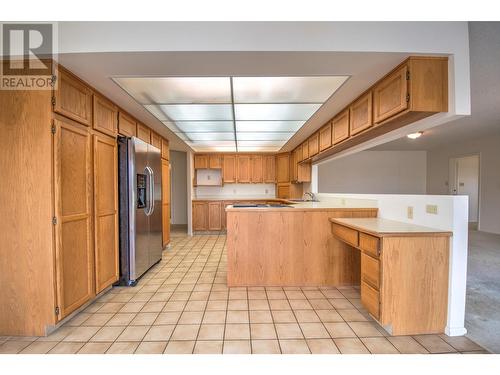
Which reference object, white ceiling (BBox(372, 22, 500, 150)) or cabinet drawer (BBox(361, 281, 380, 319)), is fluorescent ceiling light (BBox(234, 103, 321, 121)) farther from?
cabinet drawer (BBox(361, 281, 380, 319))

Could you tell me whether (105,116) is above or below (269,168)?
above

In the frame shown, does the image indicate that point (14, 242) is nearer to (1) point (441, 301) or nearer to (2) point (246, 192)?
(1) point (441, 301)

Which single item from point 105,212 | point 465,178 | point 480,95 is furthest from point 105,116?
point 465,178

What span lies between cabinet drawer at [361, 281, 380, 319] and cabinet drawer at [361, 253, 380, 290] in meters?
0.05

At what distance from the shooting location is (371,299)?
2.03m

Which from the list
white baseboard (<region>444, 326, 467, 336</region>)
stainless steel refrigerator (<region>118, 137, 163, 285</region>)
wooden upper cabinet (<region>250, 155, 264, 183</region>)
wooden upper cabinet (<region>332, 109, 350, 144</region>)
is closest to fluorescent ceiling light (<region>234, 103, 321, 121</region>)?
wooden upper cabinet (<region>332, 109, 350, 144</region>)

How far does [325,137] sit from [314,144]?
57cm

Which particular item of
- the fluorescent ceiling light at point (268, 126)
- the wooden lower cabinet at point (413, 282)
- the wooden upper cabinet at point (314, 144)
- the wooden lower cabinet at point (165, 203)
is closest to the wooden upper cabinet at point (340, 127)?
the fluorescent ceiling light at point (268, 126)

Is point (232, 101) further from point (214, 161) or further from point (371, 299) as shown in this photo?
point (214, 161)

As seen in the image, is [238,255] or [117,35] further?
[238,255]

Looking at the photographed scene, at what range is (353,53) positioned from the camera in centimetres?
178

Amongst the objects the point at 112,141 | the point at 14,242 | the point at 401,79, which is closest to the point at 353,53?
the point at 401,79

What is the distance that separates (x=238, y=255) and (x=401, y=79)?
2260 mm

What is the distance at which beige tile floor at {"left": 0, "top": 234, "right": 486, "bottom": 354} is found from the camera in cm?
173
